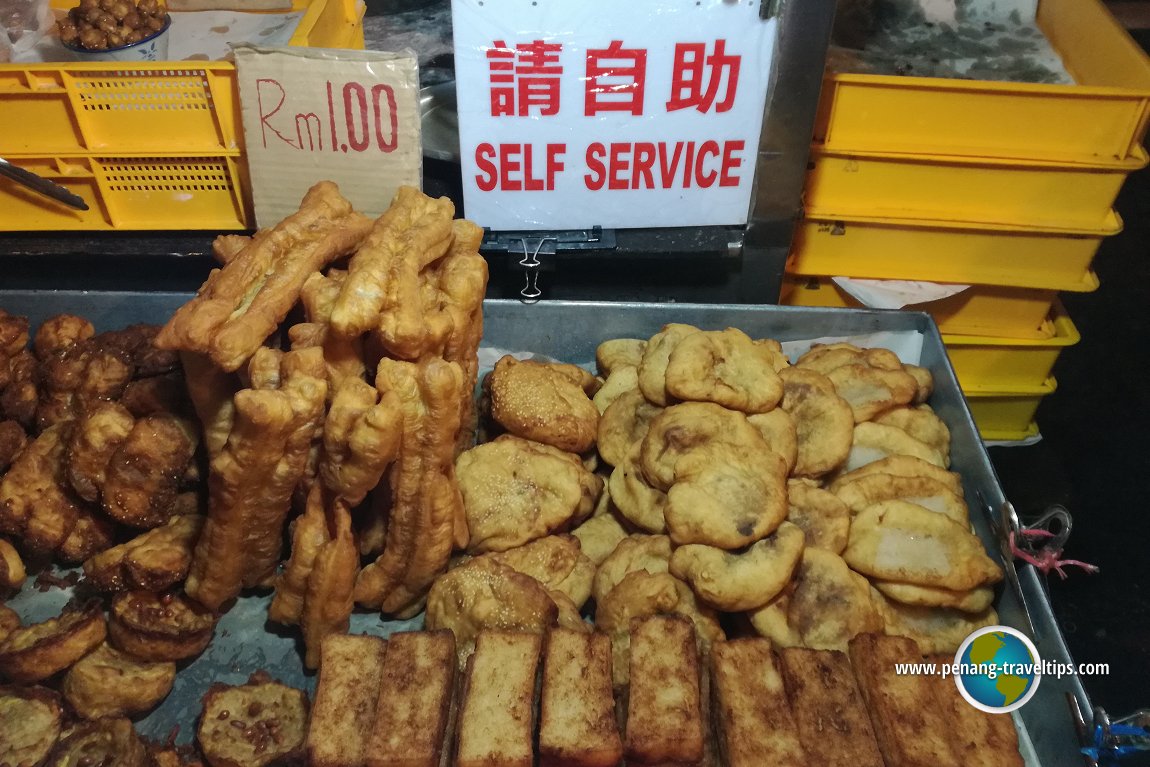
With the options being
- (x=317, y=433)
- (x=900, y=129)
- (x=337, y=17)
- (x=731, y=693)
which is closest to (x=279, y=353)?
(x=317, y=433)

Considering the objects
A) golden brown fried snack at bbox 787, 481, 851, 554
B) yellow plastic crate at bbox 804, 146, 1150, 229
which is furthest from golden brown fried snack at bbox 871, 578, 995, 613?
yellow plastic crate at bbox 804, 146, 1150, 229

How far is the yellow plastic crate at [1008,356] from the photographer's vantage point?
356 cm

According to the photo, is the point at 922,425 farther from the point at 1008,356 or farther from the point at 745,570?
the point at 1008,356

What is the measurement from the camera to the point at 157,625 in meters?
2.22

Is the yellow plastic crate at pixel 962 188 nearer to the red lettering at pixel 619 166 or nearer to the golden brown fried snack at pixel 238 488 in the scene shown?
the red lettering at pixel 619 166

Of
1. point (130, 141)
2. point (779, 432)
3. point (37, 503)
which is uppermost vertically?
point (130, 141)

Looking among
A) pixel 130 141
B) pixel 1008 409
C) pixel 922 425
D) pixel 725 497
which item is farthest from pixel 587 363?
pixel 1008 409

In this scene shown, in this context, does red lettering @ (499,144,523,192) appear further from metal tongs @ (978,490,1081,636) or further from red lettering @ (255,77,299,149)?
metal tongs @ (978,490,1081,636)

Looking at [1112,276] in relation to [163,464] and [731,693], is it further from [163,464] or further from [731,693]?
[163,464]

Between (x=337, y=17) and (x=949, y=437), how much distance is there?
2845 mm

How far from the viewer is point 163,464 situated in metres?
2.33

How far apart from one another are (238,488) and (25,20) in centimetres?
276

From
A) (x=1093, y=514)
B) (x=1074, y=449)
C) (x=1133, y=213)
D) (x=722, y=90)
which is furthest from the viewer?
(x=1133, y=213)

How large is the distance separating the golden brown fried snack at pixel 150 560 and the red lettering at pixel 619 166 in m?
1.66
